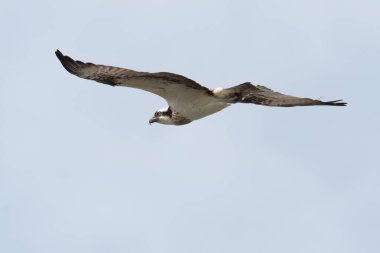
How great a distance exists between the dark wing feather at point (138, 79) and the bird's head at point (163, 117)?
1.65m

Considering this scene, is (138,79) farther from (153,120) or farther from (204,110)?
(153,120)

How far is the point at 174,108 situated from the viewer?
17.9m

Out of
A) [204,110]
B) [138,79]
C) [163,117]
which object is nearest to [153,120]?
[163,117]

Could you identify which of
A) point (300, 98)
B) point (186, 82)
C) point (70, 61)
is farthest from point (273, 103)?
point (70, 61)

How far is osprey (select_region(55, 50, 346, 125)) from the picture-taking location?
52.7ft

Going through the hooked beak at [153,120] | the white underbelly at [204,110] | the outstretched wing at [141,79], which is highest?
the outstretched wing at [141,79]

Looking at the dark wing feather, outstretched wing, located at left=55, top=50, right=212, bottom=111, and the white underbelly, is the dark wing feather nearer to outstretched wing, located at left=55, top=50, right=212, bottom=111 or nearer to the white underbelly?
outstretched wing, located at left=55, top=50, right=212, bottom=111

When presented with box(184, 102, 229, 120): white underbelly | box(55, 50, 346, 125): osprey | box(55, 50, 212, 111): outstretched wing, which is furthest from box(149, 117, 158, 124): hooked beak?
box(55, 50, 212, 111): outstretched wing

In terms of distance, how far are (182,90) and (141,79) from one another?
1048mm

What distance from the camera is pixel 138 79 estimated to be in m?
16.2

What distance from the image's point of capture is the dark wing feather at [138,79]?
52.6 feet

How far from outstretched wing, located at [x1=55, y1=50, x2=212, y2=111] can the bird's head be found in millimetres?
1583

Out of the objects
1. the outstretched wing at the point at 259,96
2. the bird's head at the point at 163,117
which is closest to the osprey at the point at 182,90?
the outstretched wing at the point at 259,96

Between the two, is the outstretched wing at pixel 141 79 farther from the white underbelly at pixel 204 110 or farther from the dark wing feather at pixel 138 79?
the white underbelly at pixel 204 110
